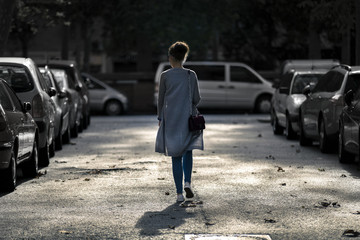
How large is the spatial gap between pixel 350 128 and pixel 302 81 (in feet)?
24.8

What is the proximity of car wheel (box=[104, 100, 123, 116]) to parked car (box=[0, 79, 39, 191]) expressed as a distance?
72.0ft

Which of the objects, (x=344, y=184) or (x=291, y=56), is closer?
(x=344, y=184)

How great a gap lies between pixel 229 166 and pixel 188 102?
4335 millimetres

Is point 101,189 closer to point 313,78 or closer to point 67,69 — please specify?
point 313,78

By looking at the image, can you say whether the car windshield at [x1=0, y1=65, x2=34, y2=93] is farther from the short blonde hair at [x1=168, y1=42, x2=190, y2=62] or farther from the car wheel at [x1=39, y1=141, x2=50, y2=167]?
the short blonde hair at [x1=168, y1=42, x2=190, y2=62]

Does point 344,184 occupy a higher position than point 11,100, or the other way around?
point 11,100

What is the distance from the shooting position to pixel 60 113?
1822cm

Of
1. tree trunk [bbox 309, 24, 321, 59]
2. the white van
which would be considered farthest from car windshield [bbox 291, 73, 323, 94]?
tree trunk [bbox 309, 24, 321, 59]

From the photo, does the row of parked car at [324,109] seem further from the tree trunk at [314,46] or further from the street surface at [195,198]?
the tree trunk at [314,46]

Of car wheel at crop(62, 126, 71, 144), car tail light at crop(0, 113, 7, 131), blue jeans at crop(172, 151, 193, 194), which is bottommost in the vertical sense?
car wheel at crop(62, 126, 71, 144)

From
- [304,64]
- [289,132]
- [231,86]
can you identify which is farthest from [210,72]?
[289,132]

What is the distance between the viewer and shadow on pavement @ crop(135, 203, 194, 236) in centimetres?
862

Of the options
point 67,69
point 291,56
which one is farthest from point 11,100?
point 291,56

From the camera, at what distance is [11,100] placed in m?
12.6
